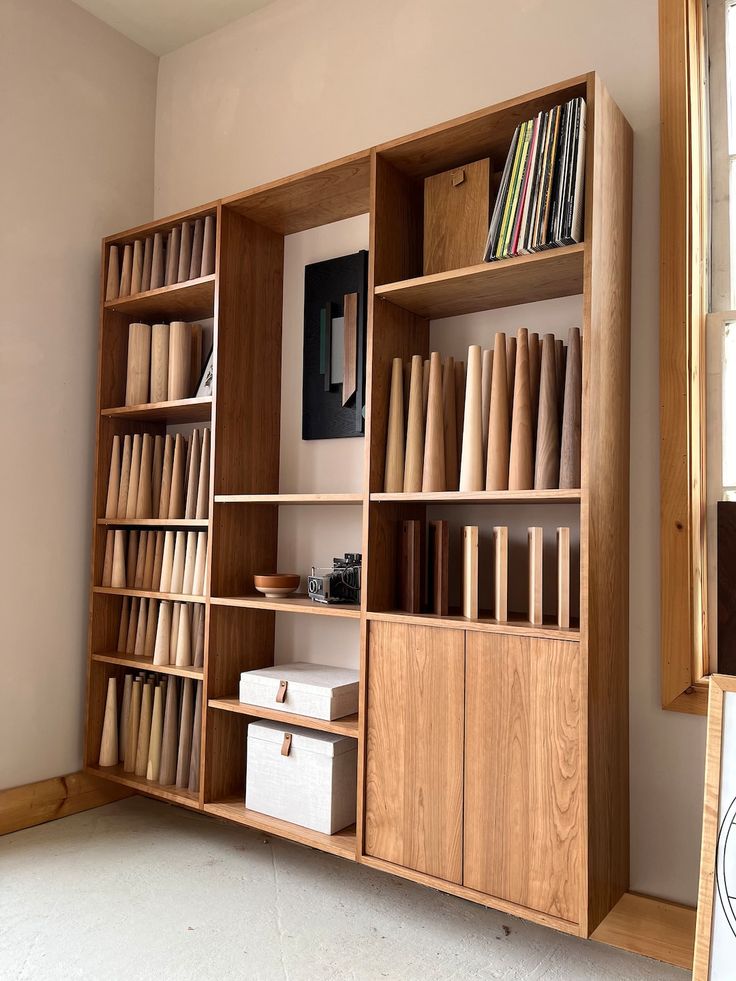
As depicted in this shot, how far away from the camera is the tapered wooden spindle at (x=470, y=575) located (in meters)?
1.89

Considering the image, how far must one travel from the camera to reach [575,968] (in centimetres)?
173

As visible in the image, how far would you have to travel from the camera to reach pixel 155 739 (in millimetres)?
2561

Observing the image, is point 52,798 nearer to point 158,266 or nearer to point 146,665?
point 146,665

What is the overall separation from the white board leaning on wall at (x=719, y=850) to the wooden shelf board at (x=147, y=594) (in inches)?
59.8

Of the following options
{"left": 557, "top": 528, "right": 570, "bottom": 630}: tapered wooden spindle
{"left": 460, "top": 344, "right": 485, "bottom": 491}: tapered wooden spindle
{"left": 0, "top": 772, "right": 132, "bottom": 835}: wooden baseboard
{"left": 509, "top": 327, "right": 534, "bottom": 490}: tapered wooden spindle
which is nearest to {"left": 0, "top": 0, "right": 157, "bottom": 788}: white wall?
{"left": 0, "top": 772, "right": 132, "bottom": 835}: wooden baseboard

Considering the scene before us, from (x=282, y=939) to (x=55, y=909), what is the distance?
616mm

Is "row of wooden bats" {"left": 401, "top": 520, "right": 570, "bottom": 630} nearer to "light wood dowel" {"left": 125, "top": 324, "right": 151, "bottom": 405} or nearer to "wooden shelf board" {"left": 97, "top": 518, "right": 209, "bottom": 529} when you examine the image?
"wooden shelf board" {"left": 97, "top": 518, "right": 209, "bottom": 529}

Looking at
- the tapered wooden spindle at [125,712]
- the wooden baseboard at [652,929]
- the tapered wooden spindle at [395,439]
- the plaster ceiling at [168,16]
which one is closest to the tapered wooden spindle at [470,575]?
the tapered wooden spindle at [395,439]

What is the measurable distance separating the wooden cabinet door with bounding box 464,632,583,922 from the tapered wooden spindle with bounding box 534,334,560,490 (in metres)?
0.38

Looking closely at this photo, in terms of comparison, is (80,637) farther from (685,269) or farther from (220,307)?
(685,269)

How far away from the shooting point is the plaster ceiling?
9.27 ft

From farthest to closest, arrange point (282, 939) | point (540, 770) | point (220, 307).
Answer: point (220, 307), point (282, 939), point (540, 770)

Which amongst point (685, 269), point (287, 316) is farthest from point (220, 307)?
point (685, 269)

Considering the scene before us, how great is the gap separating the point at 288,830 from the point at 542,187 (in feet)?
5.94
